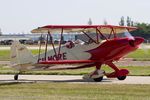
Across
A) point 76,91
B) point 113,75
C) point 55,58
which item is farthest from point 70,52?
point 76,91

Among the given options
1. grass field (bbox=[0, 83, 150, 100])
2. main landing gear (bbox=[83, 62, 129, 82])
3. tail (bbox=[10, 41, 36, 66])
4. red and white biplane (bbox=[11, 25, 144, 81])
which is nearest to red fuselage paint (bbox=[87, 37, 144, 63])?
red and white biplane (bbox=[11, 25, 144, 81])

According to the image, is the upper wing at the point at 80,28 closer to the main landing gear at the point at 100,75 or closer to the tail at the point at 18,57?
the tail at the point at 18,57

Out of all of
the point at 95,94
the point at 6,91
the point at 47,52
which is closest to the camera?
the point at 95,94

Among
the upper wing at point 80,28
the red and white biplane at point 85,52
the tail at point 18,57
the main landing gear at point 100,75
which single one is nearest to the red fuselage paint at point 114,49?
the red and white biplane at point 85,52

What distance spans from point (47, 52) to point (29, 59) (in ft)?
3.41

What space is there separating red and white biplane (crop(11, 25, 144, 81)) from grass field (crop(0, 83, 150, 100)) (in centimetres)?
375

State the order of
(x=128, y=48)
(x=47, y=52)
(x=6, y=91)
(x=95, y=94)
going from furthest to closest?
(x=47, y=52), (x=128, y=48), (x=6, y=91), (x=95, y=94)

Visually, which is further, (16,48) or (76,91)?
(16,48)

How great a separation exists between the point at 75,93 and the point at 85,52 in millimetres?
6885

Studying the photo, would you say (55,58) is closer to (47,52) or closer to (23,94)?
(47,52)

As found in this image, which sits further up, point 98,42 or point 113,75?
point 98,42

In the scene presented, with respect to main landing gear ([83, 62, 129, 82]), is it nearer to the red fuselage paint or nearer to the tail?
the red fuselage paint

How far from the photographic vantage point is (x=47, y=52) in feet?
73.8

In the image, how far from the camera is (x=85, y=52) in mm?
21844
